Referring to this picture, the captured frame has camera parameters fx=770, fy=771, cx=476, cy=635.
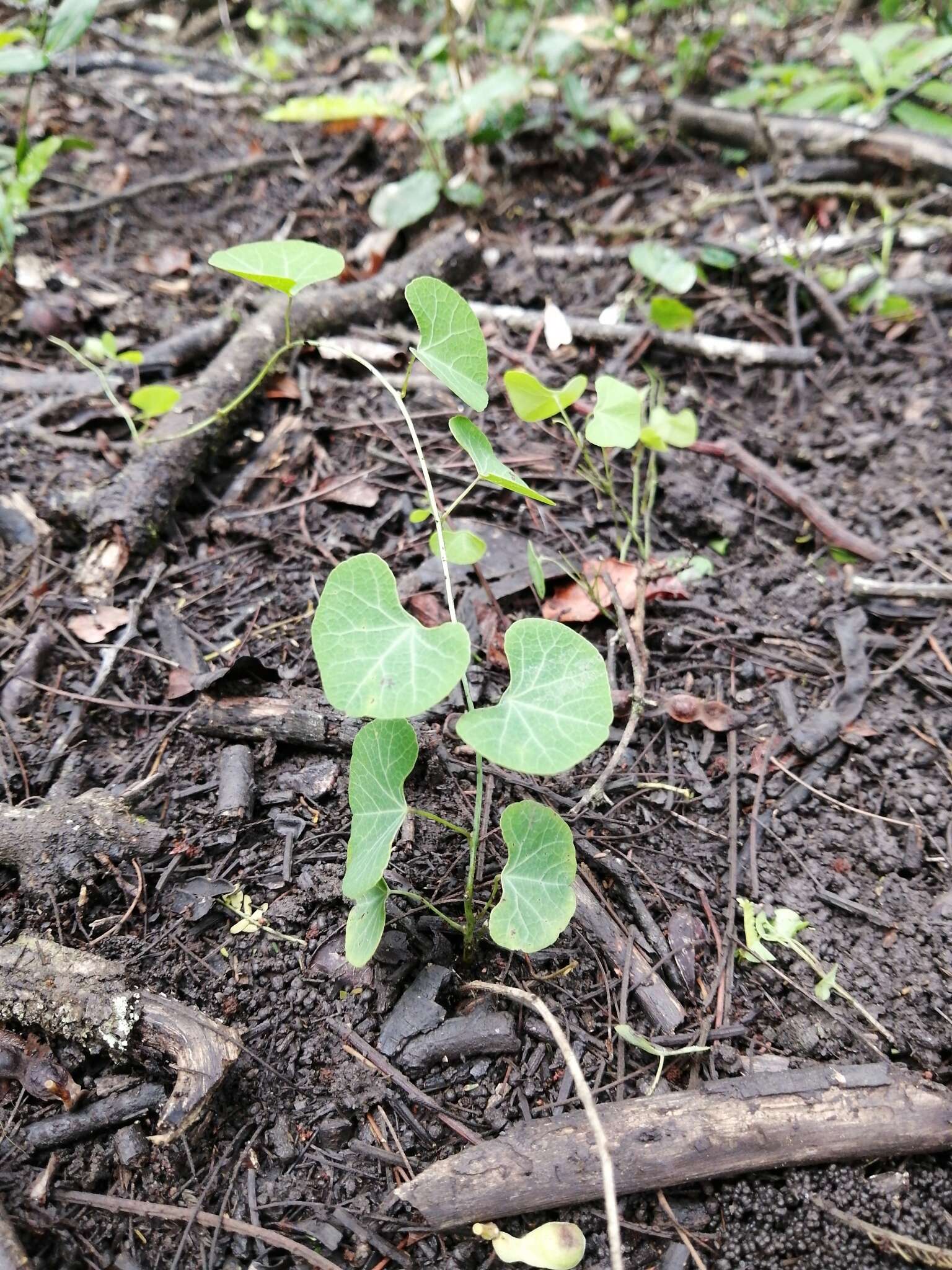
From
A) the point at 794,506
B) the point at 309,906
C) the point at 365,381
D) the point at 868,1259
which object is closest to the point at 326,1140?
the point at 309,906

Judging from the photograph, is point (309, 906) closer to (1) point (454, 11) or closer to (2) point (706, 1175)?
(2) point (706, 1175)

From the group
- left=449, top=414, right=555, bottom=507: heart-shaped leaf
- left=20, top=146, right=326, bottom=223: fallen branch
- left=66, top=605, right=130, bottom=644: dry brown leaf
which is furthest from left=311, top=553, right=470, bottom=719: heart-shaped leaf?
left=20, top=146, right=326, bottom=223: fallen branch

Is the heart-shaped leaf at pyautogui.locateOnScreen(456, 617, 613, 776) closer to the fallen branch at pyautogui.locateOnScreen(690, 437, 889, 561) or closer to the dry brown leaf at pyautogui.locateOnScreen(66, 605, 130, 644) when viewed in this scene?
the dry brown leaf at pyautogui.locateOnScreen(66, 605, 130, 644)

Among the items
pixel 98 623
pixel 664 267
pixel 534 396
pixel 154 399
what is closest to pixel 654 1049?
pixel 534 396

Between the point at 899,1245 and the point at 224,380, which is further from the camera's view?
the point at 224,380

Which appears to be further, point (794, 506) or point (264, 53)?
point (264, 53)

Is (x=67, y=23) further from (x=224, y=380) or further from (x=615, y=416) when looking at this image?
(x=615, y=416)

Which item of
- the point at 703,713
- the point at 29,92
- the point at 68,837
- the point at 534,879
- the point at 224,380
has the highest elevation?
the point at 29,92
